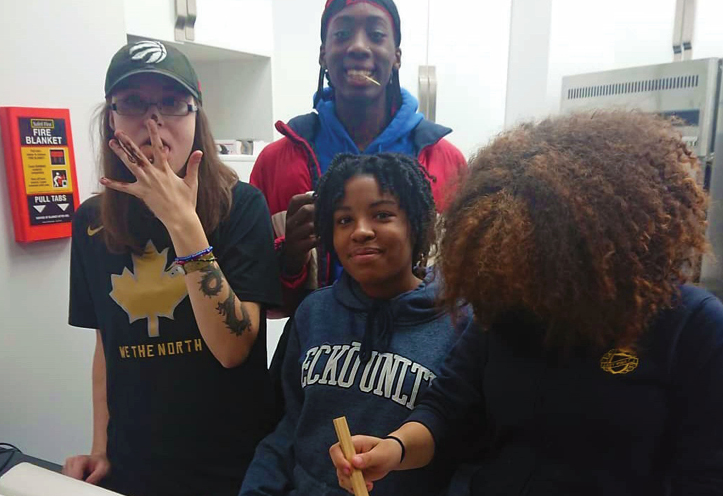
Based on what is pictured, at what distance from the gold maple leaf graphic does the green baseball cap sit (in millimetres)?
270

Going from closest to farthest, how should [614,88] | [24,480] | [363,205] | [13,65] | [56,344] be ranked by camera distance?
[24,480], [363,205], [13,65], [56,344], [614,88]

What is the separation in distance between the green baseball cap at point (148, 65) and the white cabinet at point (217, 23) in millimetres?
891

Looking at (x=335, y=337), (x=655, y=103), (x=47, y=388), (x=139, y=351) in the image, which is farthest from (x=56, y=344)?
(x=655, y=103)

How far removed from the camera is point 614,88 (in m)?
1.93

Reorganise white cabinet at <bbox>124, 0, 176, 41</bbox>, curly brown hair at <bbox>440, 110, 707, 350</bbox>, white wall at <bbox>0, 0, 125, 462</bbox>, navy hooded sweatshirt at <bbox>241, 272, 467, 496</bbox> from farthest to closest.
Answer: white cabinet at <bbox>124, 0, 176, 41</bbox> < white wall at <bbox>0, 0, 125, 462</bbox> < navy hooded sweatshirt at <bbox>241, 272, 467, 496</bbox> < curly brown hair at <bbox>440, 110, 707, 350</bbox>

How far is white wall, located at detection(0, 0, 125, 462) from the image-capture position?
50.2 inches

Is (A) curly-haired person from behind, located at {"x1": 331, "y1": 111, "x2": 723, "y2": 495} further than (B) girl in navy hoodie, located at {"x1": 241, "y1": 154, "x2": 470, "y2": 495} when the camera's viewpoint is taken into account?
No

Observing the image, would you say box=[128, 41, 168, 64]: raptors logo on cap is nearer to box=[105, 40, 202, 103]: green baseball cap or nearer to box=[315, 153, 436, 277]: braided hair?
box=[105, 40, 202, 103]: green baseball cap

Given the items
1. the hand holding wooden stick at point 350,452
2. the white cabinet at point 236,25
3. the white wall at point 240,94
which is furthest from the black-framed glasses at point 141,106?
the white wall at point 240,94

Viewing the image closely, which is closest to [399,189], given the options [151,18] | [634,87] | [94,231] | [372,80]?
[372,80]

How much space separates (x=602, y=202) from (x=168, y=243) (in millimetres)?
680

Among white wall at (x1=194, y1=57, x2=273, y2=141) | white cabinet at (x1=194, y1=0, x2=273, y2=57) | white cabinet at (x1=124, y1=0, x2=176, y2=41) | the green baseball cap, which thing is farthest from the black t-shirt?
white wall at (x1=194, y1=57, x2=273, y2=141)

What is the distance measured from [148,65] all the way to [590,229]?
2.29ft

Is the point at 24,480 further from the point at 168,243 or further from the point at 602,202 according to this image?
the point at 602,202
